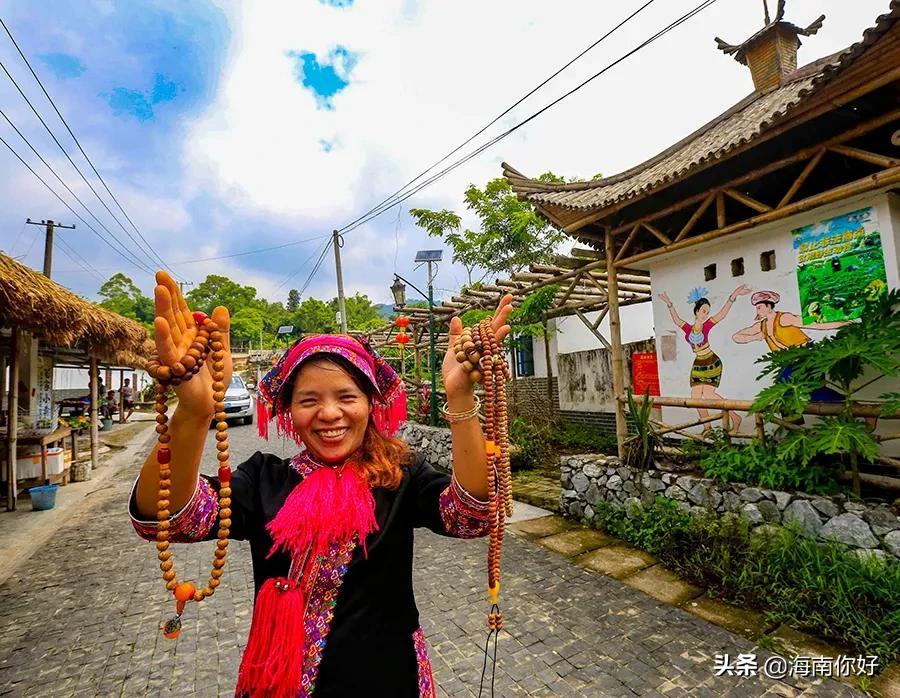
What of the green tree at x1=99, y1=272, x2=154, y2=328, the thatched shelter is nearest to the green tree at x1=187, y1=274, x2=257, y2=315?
the green tree at x1=99, y1=272, x2=154, y2=328

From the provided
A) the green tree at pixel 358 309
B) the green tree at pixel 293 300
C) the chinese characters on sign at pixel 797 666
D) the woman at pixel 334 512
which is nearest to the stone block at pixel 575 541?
the chinese characters on sign at pixel 797 666

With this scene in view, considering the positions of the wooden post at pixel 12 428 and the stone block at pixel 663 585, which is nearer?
the stone block at pixel 663 585

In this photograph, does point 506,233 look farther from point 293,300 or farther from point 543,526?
point 293,300

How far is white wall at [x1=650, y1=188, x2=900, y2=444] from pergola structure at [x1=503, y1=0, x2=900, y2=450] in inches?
9.6

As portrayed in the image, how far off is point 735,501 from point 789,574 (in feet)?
2.48

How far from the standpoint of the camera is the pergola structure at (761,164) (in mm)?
3650

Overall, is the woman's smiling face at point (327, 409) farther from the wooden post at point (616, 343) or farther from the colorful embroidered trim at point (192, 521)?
the wooden post at point (616, 343)

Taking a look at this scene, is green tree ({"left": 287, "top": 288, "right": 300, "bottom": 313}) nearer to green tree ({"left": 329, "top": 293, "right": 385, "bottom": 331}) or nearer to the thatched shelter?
green tree ({"left": 329, "top": 293, "right": 385, "bottom": 331})

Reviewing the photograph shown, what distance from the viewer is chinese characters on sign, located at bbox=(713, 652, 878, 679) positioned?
8.84 feet

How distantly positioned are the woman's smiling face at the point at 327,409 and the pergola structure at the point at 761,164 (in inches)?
158

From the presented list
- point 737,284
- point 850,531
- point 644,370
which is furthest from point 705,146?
point 644,370

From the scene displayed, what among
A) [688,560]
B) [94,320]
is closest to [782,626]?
[688,560]

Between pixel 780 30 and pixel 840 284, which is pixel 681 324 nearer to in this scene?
pixel 840 284

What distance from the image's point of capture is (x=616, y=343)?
5906mm
